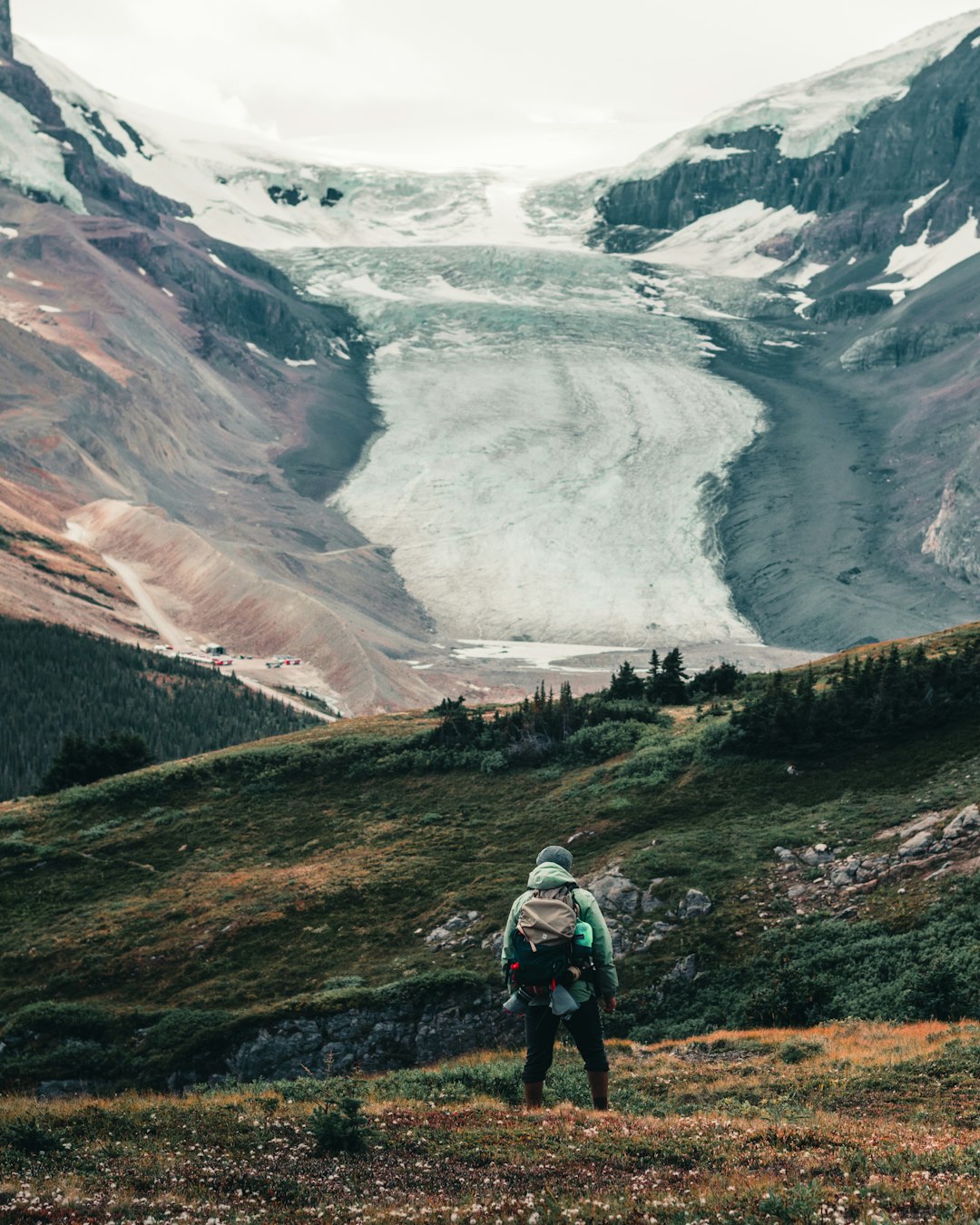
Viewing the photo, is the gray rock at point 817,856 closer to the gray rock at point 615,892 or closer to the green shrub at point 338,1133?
the gray rock at point 615,892

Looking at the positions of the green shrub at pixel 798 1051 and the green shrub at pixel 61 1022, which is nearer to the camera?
the green shrub at pixel 798 1051

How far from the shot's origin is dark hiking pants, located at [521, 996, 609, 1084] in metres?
13.7

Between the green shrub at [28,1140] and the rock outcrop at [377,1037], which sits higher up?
the green shrub at [28,1140]

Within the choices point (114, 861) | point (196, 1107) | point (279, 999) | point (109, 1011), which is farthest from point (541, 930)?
point (114, 861)

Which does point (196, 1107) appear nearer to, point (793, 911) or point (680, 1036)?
point (680, 1036)

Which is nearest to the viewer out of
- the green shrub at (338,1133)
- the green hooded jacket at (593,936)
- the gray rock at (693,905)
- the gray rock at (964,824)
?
the green shrub at (338,1133)

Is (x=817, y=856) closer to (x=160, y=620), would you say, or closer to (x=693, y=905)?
(x=693, y=905)

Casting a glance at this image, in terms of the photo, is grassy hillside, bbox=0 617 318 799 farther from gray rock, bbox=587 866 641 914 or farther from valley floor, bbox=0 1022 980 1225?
valley floor, bbox=0 1022 980 1225

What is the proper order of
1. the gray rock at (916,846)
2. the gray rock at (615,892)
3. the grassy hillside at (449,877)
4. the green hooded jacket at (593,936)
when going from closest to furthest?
1. the green hooded jacket at (593,936)
2. the grassy hillside at (449,877)
3. the gray rock at (916,846)
4. the gray rock at (615,892)

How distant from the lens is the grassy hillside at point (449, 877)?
75.4ft

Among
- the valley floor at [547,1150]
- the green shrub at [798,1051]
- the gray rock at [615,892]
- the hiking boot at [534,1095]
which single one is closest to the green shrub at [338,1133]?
the valley floor at [547,1150]

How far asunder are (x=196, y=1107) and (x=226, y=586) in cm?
17226

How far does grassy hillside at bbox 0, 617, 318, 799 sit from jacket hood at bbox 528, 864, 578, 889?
342ft

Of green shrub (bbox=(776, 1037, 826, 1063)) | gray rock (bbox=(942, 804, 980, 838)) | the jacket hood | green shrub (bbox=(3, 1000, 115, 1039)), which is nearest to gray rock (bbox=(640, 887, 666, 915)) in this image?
gray rock (bbox=(942, 804, 980, 838))
